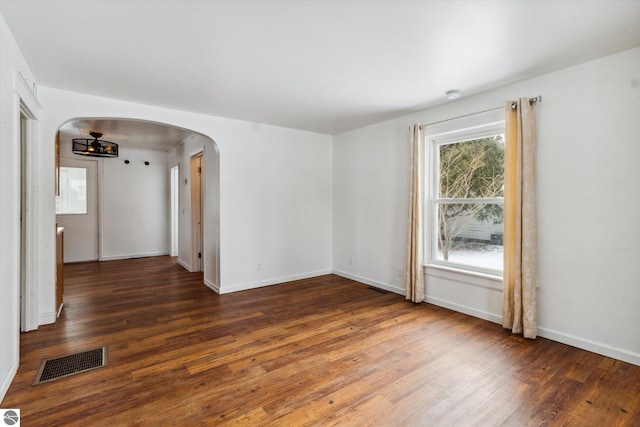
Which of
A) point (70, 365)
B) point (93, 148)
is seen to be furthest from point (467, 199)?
point (93, 148)

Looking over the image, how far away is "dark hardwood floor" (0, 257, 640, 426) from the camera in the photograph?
6.17ft

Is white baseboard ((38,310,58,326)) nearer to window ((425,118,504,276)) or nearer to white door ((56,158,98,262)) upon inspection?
white door ((56,158,98,262))

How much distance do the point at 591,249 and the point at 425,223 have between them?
169cm

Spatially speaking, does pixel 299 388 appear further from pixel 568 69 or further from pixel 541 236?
pixel 568 69

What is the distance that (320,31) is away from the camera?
220 cm

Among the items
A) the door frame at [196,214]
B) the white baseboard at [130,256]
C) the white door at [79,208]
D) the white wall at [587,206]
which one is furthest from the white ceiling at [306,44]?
the white baseboard at [130,256]

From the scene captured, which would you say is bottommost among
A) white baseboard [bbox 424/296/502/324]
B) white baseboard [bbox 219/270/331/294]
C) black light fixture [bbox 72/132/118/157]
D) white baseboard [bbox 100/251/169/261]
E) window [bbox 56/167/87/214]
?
white baseboard [bbox 424/296/502/324]

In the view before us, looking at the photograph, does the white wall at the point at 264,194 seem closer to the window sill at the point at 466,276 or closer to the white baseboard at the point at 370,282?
the white baseboard at the point at 370,282

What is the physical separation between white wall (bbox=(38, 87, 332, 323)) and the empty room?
0.04m

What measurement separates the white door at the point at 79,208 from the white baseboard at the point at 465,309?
7.15 meters

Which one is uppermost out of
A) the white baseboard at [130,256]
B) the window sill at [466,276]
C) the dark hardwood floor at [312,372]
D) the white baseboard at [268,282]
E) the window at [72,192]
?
the window at [72,192]

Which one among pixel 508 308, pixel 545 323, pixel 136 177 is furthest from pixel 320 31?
pixel 136 177

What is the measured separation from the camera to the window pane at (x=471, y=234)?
3.46m

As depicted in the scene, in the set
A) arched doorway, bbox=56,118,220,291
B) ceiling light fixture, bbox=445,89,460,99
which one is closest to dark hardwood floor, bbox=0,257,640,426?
arched doorway, bbox=56,118,220,291
